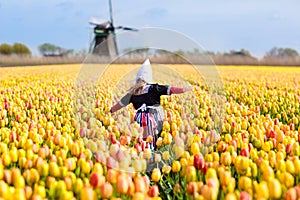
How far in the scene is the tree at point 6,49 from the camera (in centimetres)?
6938

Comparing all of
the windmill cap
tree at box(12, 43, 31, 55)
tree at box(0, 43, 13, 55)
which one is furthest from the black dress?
tree at box(12, 43, 31, 55)

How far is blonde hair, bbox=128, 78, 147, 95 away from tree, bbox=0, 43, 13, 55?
67.4 meters

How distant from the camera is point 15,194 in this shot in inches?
95.5

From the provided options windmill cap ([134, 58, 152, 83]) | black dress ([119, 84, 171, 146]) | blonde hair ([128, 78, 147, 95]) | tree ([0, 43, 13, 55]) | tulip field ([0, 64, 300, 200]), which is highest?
tree ([0, 43, 13, 55])

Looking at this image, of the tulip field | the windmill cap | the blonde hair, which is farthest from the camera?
the blonde hair

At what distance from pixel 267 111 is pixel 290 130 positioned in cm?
→ 222

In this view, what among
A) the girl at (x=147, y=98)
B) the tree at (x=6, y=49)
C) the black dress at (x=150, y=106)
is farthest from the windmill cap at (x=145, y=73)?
the tree at (x=6, y=49)

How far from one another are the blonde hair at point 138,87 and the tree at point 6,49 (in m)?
67.4

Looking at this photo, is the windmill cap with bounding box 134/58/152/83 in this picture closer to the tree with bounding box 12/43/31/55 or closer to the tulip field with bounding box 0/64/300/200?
the tulip field with bounding box 0/64/300/200

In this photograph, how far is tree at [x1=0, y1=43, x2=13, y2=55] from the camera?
69.4m

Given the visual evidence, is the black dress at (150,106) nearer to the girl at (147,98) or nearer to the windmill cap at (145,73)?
the girl at (147,98)

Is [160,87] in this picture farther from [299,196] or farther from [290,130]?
[299,196]

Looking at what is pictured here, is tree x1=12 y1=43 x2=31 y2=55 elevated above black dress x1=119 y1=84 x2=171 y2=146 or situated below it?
above

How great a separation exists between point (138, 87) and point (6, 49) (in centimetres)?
6841
